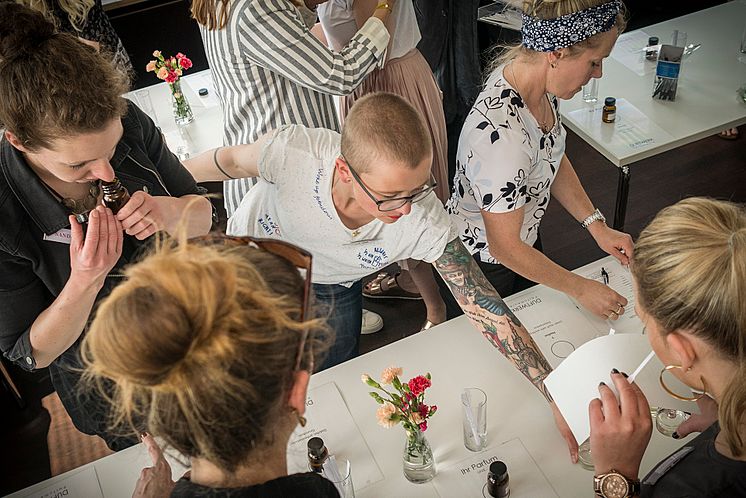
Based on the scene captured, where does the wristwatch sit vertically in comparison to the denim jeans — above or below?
above

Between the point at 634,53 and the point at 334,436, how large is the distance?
2.39 m

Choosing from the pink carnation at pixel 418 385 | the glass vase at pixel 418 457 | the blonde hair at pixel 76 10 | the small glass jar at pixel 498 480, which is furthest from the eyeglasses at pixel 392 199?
the blonde hair at pixel 76 10

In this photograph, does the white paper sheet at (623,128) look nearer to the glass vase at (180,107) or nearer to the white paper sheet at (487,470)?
the white paper sheet at (487,470)

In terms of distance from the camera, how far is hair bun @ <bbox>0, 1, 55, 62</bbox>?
1.46 meters

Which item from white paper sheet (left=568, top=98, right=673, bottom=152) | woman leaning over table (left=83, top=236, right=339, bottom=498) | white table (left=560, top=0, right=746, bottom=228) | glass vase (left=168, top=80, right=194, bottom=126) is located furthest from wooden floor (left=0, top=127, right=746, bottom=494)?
woman leaning over table (left=83, top=236, right=339, bottom=498)

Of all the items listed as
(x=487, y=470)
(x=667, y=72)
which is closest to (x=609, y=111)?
(x=667, y=72)

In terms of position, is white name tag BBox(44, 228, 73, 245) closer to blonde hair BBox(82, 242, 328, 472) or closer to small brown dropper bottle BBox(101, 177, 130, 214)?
small brown dropper bottle BBox(101, 177, 130, 214)

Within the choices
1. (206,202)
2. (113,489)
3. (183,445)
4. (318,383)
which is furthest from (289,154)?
(183,445)

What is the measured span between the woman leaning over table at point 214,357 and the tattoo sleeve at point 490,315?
0.85 meters

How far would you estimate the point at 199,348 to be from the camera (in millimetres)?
932

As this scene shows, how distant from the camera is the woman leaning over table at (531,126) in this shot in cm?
195

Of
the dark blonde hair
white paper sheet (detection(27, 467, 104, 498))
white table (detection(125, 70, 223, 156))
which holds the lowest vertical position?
white paper sheet (detection(27, 467, 104, 498))

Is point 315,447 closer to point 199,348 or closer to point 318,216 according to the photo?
point 318,216

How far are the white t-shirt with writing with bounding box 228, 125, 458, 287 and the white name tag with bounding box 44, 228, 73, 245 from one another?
496mm
